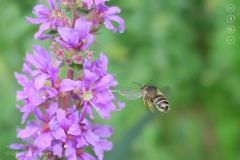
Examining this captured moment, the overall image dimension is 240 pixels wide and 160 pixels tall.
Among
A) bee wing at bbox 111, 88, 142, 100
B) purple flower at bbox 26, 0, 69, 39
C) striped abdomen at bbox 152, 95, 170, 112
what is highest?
striped abdomen at bbox 152, 95, 170, 112

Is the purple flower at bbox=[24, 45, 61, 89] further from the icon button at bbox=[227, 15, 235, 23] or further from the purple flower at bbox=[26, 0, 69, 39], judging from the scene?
the icon button at bbox=[227, 15, 235, 23]

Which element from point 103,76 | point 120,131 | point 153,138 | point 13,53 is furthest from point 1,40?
point 103,76

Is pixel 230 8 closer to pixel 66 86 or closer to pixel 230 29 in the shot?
pixel 230 29

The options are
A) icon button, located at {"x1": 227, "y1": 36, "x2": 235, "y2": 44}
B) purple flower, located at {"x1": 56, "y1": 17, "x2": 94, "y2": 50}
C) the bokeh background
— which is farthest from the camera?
icon button, located at {"x1": 227, "y1": 36, "x2": 235, "y2": 44}

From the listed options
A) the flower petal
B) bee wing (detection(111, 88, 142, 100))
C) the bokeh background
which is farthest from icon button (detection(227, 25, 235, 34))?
the flower petal

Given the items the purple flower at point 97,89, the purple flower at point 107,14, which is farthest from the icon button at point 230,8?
the purple flower at point 97,89

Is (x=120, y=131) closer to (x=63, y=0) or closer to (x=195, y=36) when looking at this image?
(x=195, y=36)

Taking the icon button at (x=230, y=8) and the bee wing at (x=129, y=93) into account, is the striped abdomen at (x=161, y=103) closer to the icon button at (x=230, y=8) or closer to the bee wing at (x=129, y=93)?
the bee wing at (x=129, y=93)
